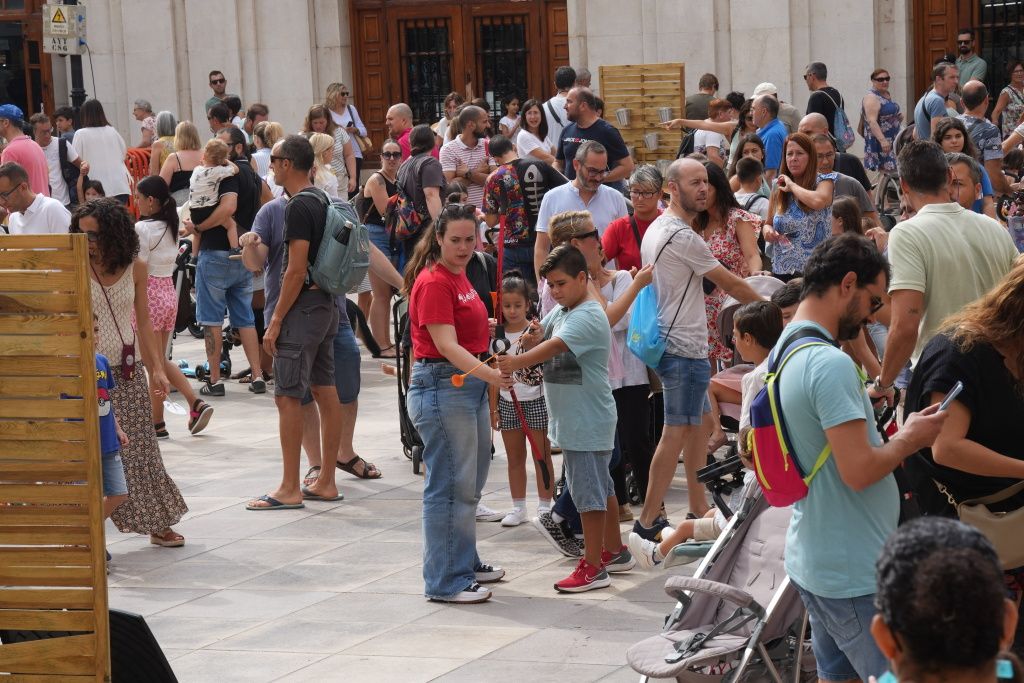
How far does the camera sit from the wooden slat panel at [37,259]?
443 centimetres

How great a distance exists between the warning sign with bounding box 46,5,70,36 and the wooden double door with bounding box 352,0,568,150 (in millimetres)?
6353

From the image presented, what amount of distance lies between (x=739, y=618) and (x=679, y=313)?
8.71 feet

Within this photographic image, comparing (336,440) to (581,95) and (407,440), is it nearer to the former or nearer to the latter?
(407,440)

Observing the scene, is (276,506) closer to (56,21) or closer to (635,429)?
(635,429)

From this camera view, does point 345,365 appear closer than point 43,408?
No

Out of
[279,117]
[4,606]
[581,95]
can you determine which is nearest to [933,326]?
[4,606]

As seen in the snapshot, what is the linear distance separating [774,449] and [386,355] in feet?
33.3

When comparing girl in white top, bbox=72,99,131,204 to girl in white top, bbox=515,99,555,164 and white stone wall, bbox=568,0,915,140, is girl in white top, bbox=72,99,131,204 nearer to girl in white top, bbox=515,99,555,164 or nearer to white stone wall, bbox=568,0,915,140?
girl in white top, bbox=515,99,555,164

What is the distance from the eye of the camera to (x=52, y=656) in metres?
4.48

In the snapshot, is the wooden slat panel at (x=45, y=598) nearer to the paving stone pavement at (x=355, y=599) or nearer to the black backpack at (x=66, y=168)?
the paving stone pavement at (x=355, y=599)

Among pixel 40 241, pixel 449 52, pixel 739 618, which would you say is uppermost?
pixel 449 52

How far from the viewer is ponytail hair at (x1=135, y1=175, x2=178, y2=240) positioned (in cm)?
1080

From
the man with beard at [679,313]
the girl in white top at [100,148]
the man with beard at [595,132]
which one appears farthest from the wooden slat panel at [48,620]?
the girl in white top at [100,148]

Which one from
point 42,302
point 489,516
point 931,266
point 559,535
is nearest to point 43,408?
point 42,302
